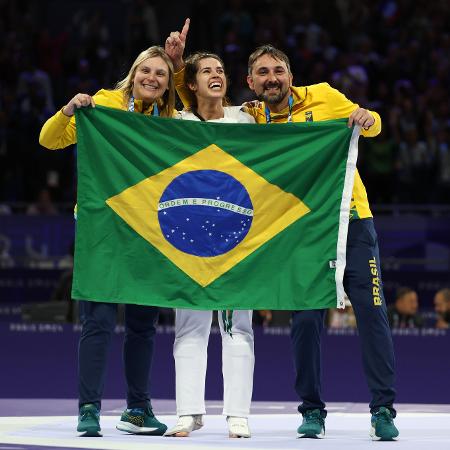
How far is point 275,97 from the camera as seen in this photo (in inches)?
276

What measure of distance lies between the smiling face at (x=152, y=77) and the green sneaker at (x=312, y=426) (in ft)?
6.00

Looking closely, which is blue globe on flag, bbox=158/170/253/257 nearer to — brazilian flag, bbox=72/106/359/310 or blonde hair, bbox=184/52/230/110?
brazilian flag, bbox=72/106/359/310

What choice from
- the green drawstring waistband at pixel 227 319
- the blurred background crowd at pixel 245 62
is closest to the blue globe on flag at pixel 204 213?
the green drawstring waistband at pixel 227 319

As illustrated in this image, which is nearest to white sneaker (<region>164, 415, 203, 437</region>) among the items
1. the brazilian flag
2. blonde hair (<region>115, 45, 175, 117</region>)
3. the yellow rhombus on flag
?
the brazilian flag

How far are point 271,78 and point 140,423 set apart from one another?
1902 mm

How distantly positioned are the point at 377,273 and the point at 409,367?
Result: 3.29 m

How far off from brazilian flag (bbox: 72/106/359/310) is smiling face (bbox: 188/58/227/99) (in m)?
0.18

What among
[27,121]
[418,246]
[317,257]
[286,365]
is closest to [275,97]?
[317,257]

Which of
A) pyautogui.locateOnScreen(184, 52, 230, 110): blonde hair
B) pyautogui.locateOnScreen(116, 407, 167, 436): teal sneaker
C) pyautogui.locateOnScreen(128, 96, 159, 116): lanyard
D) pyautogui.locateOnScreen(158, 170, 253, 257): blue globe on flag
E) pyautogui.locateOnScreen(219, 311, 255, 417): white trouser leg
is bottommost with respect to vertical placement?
pyautogui.locateOnScreen(116, 407, 167, 436): teal sneaker

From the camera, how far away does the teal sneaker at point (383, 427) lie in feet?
21.8

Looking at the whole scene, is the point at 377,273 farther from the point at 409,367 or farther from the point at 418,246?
the point at 418,246

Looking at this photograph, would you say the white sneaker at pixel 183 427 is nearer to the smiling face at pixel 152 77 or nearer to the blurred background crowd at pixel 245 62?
the smiling face at pixel 152 77

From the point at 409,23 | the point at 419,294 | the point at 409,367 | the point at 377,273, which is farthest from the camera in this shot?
the point at 409,23

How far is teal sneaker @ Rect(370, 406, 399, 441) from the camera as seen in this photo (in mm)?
6648
